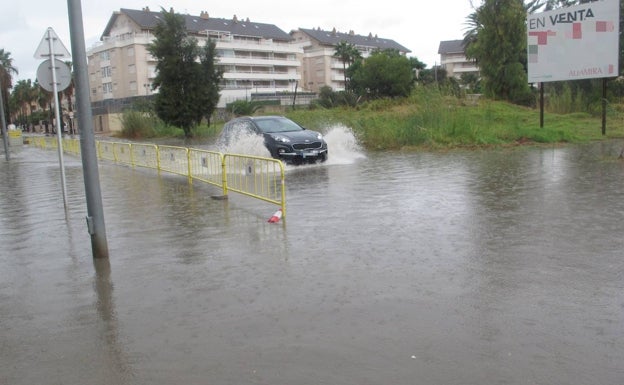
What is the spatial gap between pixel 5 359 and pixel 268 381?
6.68 ft

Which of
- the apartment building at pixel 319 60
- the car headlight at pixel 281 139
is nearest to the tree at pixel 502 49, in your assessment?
the car headlight at pixel 281 139

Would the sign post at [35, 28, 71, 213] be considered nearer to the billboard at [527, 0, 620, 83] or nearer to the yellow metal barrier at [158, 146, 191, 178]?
the yellow metal barrier at [158, 146, 191, 178]

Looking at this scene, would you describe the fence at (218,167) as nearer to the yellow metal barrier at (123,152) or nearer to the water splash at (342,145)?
the yellow metal barrier at (123,152)

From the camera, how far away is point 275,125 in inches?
708

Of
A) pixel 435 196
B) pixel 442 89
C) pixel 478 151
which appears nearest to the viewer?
pixel 435 196

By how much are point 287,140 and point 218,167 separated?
433cm

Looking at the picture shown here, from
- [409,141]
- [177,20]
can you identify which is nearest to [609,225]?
[409,141]

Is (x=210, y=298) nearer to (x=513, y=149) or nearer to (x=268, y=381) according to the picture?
(x=268, y=381)

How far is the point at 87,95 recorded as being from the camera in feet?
22.0

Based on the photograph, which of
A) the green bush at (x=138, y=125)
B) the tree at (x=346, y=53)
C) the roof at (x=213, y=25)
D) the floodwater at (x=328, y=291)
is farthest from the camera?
the tree at (x=346, y=53)

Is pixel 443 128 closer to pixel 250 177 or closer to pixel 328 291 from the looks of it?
pixel 250 177

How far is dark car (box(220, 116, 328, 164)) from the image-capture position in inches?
654

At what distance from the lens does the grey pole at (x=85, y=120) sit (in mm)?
6582

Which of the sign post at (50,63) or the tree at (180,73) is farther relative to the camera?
the tree at (180,73)
